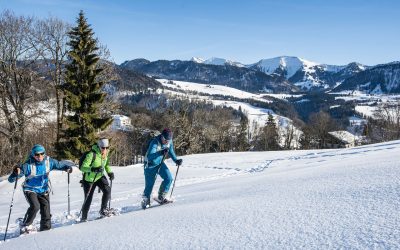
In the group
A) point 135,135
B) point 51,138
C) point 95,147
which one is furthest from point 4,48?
point 135,135

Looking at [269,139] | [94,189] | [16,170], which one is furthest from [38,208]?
[269,139]

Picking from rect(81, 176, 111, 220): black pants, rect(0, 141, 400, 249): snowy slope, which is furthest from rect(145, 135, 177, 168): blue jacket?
rect(0, 141, 400, 249): snowy slope

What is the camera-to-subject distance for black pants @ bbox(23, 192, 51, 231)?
26.1 feet

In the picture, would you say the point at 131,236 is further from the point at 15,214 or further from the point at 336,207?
the point at 15,214

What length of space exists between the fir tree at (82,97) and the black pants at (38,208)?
24.4m

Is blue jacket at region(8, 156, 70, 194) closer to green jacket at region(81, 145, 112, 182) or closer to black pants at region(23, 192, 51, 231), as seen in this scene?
black pants at region(23, 192, 51, 231)

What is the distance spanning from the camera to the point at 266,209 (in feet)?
19.2

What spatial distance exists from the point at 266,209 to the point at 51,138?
38.3m

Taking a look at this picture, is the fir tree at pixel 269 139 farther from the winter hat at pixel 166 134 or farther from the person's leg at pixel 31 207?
the person's leg at pixel 31 207

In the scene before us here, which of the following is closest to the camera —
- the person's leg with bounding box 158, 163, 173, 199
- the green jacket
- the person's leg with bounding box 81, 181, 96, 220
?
the green jacket

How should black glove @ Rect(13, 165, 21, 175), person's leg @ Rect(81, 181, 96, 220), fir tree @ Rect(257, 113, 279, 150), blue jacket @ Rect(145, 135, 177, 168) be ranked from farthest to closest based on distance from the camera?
fir tree @ Rect(257, 113, 279, 150), blue jacket @ Rect(145, 135, 177, 168), person's leg @ Rect(81, 181, 96, 220), black glove @ Rect(13, 165, 21, 175)

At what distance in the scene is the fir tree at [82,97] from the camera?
32000 mm

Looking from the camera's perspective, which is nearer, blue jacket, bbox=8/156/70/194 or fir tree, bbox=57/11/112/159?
blue jacket, bbox=8/156/70/194

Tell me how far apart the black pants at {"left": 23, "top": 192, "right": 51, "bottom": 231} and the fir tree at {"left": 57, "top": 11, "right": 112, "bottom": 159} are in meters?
24.4
